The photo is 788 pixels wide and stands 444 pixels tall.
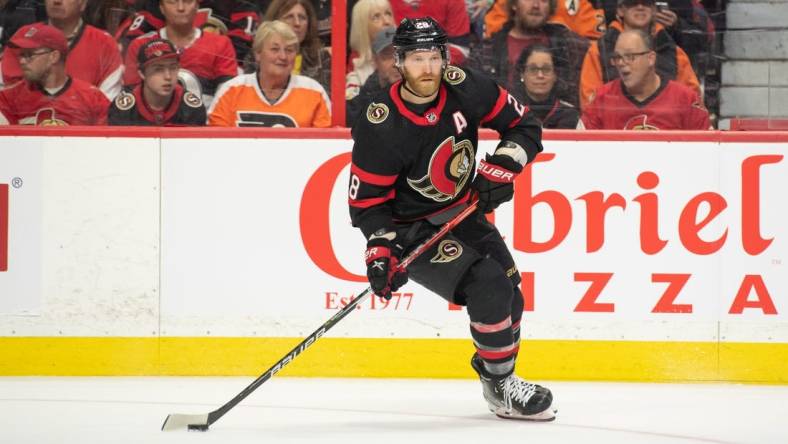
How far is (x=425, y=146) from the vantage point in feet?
11.2

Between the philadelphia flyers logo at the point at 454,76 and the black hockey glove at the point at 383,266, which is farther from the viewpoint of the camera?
the philadelphia flyers logo at the point at 454,76

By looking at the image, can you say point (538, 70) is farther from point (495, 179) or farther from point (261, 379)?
point (261, 379)

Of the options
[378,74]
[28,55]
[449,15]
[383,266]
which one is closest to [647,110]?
[449,15]

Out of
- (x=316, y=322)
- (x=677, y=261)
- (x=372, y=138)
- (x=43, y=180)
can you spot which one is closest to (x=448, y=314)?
(x=316, y=322)

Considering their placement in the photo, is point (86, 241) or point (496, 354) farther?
point (86, 241)

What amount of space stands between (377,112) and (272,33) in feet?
4.04

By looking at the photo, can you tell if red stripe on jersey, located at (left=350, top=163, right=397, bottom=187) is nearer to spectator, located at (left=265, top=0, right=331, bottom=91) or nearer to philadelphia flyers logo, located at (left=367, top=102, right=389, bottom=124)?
philadelphia flyers logo, located at (left=367, top=102, right=389, bottom=124)

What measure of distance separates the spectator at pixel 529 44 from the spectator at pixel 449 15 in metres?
0.05

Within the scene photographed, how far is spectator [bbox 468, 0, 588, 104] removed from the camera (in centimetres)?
445

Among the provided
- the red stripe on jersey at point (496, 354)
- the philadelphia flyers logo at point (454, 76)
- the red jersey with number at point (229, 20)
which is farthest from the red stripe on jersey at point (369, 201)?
the red jersey with number at point (229, 20)

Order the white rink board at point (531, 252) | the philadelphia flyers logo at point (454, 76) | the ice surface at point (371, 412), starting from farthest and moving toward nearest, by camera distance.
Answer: the white rink board at point (531, 252) → the philadelphia flyers logo at point (454, 76) → the ice surface at point (371, 412)

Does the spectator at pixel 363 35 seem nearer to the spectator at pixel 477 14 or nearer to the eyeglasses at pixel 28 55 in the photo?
the spectator at pixel 477 14

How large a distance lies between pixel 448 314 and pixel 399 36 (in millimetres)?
1303

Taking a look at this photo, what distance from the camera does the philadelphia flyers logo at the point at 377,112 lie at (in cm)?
337
